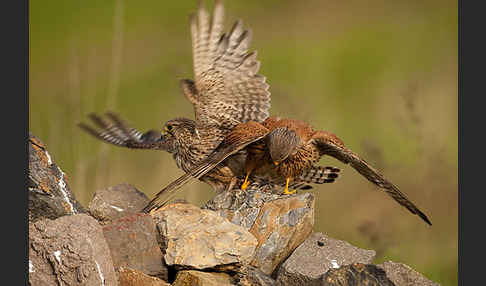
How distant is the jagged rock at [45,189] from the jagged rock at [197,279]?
931mm

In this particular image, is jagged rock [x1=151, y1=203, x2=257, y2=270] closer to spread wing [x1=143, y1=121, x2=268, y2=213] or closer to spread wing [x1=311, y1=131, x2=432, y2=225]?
spread wing [x1=143, y1=121, x2=268, y2=213]

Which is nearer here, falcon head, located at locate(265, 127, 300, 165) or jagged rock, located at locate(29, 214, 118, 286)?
jagged rock, located at locate(29, 214, 118, 286)

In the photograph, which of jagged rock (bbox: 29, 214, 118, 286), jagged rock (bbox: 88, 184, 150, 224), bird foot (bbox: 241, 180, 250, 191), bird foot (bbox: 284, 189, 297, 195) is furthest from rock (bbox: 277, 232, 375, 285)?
jagged rock (bbox: 88, 184, 150, 224)

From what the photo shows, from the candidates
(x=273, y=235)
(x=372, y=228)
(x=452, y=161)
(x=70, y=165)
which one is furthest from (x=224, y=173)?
(x=452, y=161)

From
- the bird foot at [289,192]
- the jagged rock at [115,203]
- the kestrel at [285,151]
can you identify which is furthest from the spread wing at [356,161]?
the jagged rock at [115,203]

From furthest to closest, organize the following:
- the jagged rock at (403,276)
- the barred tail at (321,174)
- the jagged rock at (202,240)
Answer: the barred tail at (321,174) → the jagged rock at (403,276) → the jagged rock at (202,240)

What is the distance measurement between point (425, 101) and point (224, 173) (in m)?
5.54

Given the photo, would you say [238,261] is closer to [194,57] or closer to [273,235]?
[273,235]

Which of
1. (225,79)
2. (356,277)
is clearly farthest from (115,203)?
(356,277)

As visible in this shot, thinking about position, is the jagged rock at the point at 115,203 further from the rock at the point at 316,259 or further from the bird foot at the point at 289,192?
the rock at the point at 316,259

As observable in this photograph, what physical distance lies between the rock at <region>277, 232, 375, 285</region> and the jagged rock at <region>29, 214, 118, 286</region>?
1175mm

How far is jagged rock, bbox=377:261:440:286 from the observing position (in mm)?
4750

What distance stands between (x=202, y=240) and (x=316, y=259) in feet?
2.76

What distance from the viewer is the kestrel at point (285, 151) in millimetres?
5258
